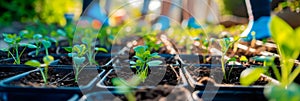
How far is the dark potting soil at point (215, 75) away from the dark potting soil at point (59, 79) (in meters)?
0.32

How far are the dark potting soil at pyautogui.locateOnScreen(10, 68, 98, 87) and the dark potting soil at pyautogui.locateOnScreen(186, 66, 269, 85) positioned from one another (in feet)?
1.06

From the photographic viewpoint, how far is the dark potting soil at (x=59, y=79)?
770mm

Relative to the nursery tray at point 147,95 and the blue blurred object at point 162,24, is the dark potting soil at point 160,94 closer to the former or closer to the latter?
the nursery tray at point 147,95

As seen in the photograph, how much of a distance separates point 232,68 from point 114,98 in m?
0.51

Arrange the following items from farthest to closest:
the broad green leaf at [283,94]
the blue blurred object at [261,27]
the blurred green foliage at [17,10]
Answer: the blurred green foliage at [17,10], the blue blurred object at [261,27], the broad green leaf at [283,94]

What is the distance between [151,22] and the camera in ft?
12.1

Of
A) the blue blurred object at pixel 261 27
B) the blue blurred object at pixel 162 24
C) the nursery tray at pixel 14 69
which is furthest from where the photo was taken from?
the blue blurred object at pixel 162 24

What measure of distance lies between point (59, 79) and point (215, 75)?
1.59ft

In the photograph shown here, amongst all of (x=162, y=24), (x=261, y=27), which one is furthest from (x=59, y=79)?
(x=162, y=24)

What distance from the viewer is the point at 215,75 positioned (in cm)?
90

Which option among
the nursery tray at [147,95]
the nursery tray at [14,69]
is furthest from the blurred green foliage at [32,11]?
the nursery tray at [147,95]

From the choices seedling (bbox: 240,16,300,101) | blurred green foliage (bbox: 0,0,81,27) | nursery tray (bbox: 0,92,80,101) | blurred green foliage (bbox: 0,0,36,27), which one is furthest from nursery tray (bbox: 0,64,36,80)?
blurred green foliage (bbox: 0,0,36,27)

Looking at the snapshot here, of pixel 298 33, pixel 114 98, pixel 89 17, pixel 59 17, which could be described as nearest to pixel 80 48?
pixel 114 98

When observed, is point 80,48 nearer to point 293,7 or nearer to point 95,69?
point 95,69
